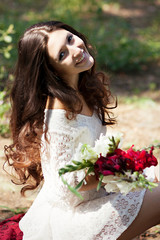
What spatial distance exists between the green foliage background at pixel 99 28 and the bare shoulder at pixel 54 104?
1.80 m

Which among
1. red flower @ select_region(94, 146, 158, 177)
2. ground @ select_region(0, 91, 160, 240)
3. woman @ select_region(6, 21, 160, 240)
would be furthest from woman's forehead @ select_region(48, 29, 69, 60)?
ground @ select_region(0, 91, 160, 240)

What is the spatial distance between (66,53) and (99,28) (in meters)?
6.00

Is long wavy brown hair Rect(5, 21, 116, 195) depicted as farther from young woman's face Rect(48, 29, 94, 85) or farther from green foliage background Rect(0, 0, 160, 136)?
green foliage background Rect(0, 0, 160, 136)

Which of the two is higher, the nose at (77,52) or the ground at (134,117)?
the nose at (77,52)

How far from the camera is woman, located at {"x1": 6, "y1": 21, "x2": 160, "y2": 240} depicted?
6.96 ft

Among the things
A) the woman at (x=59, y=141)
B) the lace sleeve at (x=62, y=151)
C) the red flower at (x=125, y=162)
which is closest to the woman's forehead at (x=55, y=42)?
the woman at (x=59, y=141)

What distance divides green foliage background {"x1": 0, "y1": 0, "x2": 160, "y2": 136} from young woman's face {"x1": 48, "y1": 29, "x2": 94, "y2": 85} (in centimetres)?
185

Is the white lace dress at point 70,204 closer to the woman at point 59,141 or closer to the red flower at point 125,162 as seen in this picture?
the woman at point 59,141

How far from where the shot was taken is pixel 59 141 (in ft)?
6.92

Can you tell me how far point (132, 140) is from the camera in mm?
4285

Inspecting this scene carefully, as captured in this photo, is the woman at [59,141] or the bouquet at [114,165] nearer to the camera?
the bouquet at [114,165]

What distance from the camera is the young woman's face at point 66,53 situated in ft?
7.14

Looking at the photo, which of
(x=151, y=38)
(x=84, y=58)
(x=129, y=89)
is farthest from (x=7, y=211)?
(x=151, y=38)

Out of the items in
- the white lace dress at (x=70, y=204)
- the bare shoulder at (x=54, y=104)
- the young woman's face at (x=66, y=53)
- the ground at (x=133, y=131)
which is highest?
the young woman's face at (x=66, y=53)
